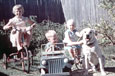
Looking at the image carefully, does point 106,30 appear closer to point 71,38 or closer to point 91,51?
point 71,38

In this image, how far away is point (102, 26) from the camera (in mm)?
5977

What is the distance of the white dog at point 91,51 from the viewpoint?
423 centimetres

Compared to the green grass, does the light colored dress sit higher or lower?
higher

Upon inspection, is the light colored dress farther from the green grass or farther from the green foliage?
the green foliage

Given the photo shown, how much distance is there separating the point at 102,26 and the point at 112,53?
1.09 m

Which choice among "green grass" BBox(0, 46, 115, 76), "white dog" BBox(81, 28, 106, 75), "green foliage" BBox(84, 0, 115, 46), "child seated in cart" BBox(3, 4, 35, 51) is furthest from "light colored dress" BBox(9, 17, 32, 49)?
"green foliage" BBox(84, 0, 115, 46)

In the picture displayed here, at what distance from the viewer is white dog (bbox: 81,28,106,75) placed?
4230 millimetres

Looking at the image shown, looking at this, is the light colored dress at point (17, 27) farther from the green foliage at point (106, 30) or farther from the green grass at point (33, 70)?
the green foliage at point (106, 30)

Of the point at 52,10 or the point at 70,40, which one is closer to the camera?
the point at 70,40

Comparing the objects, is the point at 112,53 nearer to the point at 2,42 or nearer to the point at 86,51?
the point at 86,51

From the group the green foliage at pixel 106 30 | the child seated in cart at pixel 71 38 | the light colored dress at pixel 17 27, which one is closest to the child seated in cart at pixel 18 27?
the light colored dress at pixel 17 27

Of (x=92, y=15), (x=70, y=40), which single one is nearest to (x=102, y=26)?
(x=70, y=40)

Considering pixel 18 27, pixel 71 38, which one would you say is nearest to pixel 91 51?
pixel 71 38

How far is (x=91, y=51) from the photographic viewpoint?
4355mm
